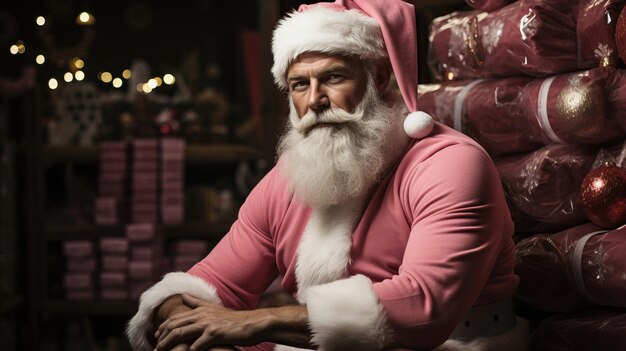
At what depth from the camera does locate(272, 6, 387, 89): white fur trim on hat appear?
1.70 metres

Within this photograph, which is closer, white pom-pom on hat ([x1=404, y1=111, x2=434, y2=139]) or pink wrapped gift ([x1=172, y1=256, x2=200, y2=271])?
white pom-pom on hat ([x1=404, y1=111, x2=434, y2=139])

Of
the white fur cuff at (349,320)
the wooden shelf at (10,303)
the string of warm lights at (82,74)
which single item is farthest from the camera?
the string of warm lights at (82,74)

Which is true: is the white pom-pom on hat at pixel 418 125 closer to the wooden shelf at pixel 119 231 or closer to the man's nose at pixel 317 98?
the man's nose at pixel 317 98

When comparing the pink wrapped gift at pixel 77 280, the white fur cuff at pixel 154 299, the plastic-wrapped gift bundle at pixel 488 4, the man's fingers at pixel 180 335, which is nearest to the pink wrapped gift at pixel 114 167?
the pink wrapped gift at pixel 77 280

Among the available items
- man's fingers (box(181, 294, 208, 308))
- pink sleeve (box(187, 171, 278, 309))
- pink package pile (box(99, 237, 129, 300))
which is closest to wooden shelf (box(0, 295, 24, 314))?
pink package pile (box(99, 237, 129, 300))

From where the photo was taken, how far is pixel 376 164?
5.54ft

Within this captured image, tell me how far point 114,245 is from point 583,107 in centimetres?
249

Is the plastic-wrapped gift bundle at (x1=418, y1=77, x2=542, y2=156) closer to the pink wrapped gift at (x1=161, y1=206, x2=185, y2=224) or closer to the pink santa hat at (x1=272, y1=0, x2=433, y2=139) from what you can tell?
the pink santa hat at (x1=272, y1=0, x2=433, y2=139)

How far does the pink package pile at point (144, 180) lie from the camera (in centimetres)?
369

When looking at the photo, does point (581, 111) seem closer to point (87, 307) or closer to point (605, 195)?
point (605, 195)

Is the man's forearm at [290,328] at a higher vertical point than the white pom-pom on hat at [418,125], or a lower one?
lower

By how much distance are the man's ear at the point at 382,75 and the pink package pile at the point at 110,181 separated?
2125mm

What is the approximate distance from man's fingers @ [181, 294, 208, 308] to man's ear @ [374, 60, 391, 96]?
567mm

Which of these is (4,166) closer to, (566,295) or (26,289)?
(26,289)
